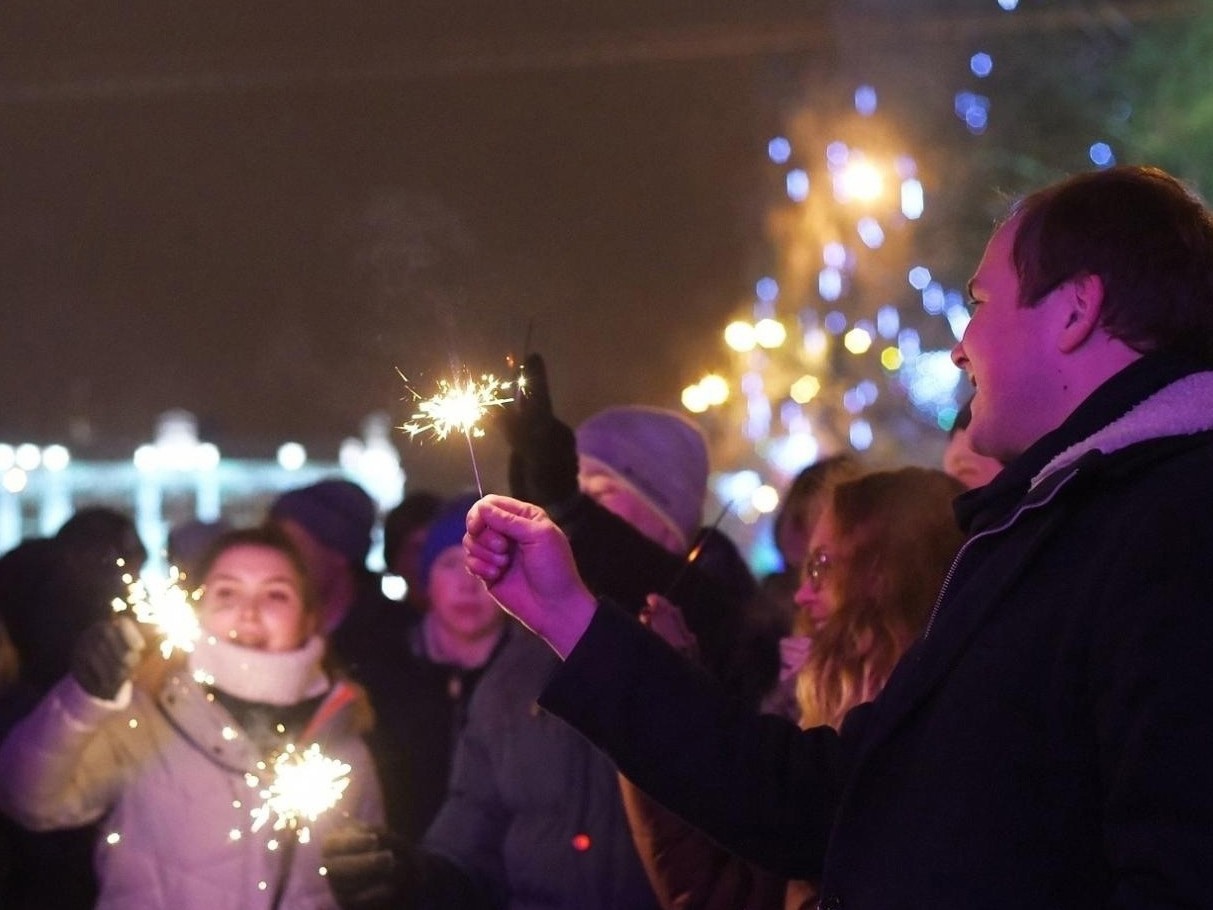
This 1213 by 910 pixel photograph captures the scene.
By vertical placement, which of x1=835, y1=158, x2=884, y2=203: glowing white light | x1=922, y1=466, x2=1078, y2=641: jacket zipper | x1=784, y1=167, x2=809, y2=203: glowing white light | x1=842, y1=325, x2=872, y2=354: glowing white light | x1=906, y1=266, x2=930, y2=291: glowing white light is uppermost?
x1=784, y1=167, x2=809, y2=203: glowing white light

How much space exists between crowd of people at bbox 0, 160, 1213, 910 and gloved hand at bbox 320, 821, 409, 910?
1cm

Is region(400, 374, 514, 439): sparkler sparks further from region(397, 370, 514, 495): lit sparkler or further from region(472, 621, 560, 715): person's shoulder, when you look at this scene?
region(472, 621, 560, 715): person's shoulder

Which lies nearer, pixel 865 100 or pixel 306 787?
pixel 306 787

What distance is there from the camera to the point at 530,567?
9.22ft

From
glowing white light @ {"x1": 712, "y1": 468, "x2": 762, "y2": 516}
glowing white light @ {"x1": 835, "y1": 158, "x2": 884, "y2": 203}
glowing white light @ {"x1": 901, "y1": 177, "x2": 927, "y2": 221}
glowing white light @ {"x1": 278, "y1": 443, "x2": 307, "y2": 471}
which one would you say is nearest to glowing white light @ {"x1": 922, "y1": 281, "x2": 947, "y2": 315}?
glowing white light @ {"x1": 901, "y1": 177, "x2": 927, "y2": 221}

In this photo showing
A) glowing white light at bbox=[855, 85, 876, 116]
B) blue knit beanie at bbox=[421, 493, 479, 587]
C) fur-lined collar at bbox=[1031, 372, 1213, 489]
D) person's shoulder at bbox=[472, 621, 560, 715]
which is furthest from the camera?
glowing white light at bbox=[855, 85, 876, 116]

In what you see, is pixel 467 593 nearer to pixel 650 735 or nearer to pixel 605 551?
pixel 605 551

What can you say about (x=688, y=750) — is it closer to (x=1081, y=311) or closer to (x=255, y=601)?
(x=1081, y=311)

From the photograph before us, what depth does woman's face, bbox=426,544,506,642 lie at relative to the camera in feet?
20.8

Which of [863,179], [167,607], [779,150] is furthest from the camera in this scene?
[779,150]

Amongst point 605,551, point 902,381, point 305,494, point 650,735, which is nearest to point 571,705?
point 650,735

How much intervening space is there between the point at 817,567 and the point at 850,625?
0.31 meters

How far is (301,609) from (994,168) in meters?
21.0

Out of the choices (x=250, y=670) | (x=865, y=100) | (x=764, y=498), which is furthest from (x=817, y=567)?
(x=764, y=498)
